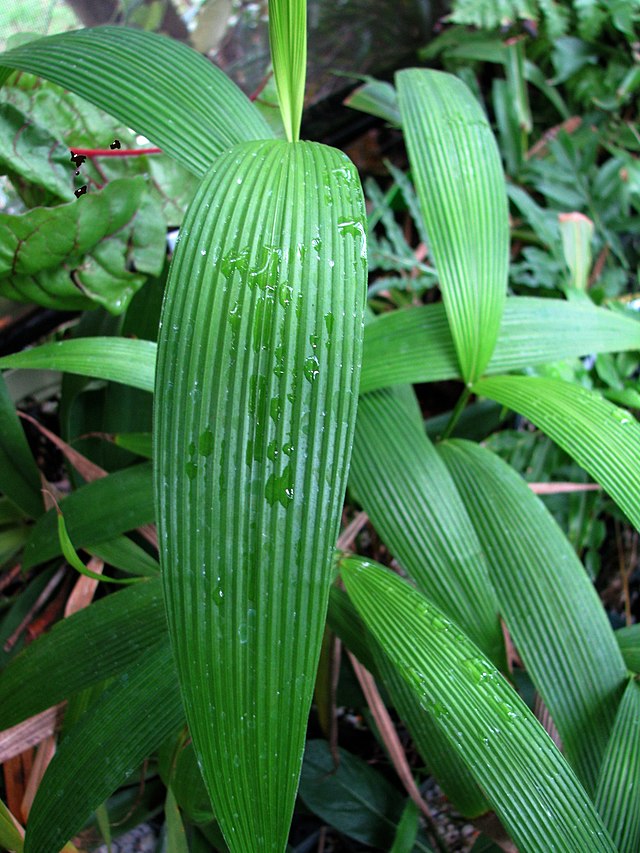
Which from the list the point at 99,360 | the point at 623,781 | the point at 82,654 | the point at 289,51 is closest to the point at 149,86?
the point at 289,51

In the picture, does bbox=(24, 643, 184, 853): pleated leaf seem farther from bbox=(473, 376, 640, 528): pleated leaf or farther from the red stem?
the red stem

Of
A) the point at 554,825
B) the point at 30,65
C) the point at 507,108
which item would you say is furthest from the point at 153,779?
the point at 507,108

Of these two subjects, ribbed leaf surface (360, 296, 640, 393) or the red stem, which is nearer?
ribbed leaf surface (360, 296, 640, 393)

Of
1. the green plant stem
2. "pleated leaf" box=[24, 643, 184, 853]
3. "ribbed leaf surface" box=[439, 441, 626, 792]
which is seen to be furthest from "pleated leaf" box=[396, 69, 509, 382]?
"pleated leaf" box=[24, 643, 184, 853]

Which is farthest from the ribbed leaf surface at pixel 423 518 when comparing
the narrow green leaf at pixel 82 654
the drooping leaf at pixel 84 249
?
the drooping leaf at pixel 84 249

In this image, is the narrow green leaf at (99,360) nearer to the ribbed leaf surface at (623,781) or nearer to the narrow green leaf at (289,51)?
the narrow green leaf at (289,51)
